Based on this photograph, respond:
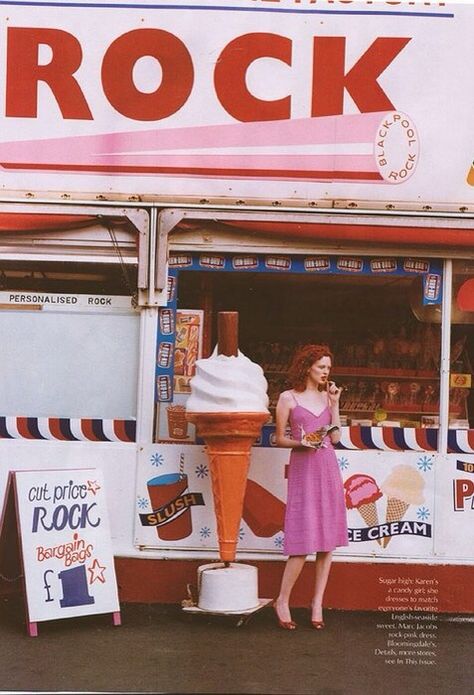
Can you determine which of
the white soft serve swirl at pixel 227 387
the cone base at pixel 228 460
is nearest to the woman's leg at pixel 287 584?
the cone base at pixel 228 460

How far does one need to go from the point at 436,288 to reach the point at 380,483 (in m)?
1.55

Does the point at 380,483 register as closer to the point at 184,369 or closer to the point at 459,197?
the point at 184,369

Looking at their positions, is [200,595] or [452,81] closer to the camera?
[200,595]

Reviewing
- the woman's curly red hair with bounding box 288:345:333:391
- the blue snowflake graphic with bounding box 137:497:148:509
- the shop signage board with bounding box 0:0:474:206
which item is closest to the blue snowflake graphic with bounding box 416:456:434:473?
the woman's curly red hair with bounding box 288:345:333:391

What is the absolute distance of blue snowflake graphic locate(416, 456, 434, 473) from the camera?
7.56 m

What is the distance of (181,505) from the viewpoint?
7.55 metres

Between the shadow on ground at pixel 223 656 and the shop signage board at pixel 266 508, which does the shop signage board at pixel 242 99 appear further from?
the shadow on ground at pixel 223 656

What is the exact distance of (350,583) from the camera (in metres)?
7.50

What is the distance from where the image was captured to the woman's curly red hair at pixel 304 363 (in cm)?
706

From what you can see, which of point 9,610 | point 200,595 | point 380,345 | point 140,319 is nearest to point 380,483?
point 380,345

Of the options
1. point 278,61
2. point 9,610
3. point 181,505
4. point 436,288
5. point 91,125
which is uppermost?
point 278,61

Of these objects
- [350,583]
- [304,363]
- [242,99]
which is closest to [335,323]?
[304,363]

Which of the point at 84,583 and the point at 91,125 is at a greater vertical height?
the point at 91,125

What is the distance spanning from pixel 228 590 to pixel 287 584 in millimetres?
416
